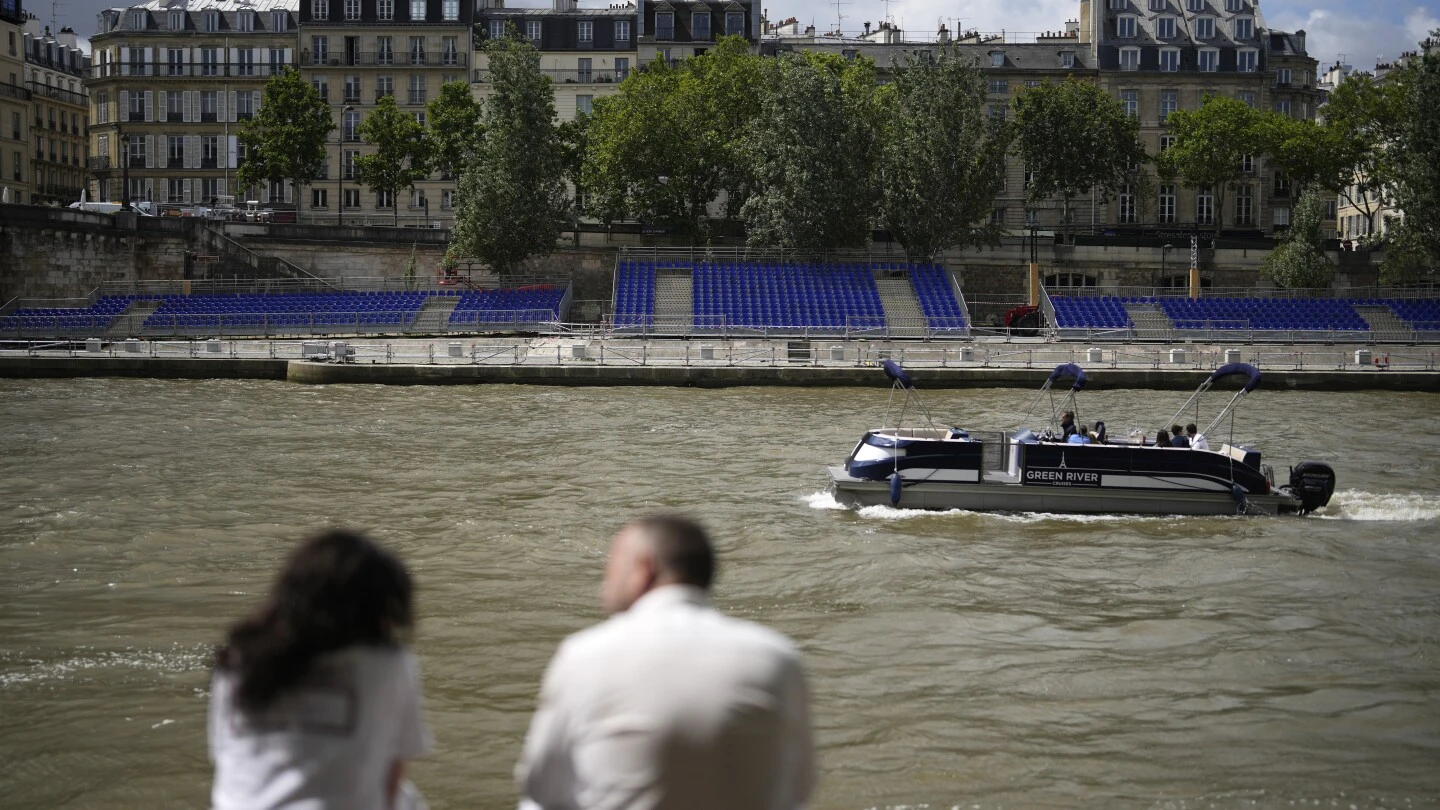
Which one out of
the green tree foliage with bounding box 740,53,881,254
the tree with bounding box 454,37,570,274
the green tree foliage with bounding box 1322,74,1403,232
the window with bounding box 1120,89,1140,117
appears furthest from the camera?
the window with bounding box 1120,89,1140,117

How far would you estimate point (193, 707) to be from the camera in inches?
566

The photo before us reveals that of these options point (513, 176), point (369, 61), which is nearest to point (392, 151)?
point (513, 176)

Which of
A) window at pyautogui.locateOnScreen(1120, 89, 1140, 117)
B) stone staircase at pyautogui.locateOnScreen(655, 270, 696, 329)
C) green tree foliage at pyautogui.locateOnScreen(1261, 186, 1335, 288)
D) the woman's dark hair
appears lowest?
the woman's dark hair

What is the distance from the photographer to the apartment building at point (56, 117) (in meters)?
94.4

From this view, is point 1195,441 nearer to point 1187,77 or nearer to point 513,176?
point 513,176

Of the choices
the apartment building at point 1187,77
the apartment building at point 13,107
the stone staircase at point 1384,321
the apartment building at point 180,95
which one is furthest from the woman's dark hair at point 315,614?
the apartment building at point 180,95

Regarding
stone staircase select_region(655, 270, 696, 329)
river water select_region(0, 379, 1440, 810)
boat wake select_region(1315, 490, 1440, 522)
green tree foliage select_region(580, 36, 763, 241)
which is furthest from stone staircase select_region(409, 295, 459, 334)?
boat wake select_region(1315, 490, 1440, 522)

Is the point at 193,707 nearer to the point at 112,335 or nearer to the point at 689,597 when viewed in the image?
the point at 689,597

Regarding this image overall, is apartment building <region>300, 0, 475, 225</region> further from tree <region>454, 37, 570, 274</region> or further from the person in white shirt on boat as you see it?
the person in white shirt on boat

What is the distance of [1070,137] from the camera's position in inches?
3022

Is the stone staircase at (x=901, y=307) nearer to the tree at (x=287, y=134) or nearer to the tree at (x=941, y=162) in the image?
the tree at (x=941, y=162)

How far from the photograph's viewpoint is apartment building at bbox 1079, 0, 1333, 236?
86.1 m

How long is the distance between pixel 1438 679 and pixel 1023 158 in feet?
211

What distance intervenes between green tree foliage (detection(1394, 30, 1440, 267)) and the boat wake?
42.9 m
